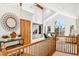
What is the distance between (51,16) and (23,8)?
556mm

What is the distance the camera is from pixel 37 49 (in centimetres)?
190

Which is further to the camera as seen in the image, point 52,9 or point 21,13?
point 52,9

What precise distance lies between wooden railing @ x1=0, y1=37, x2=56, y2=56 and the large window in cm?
14

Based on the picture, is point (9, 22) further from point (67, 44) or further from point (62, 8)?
point (67, 44)

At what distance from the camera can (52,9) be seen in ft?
6.20

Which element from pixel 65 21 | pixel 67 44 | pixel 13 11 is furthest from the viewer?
pixel 67 44

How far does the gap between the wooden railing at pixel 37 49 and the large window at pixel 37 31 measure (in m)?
0.14

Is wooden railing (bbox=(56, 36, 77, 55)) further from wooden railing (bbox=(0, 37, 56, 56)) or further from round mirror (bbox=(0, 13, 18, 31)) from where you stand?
round mirror (bbox=(0, 13, 18, 31))

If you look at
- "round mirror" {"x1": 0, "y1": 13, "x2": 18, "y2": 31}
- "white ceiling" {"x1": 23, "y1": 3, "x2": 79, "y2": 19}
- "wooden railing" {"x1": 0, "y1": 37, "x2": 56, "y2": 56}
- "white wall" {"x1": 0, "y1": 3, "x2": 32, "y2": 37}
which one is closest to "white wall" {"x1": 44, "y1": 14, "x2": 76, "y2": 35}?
"white ceiling" {"x1": 23, "y1": 3, "x2": 79, "y2": 19}

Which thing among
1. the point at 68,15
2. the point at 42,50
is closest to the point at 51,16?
the point at 68,15

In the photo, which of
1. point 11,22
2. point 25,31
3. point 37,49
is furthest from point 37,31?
point 11,22

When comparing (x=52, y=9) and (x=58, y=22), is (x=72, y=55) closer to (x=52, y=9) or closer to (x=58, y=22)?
(x=58, y=22)

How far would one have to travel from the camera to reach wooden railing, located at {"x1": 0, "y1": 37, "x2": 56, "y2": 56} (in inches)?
69.9

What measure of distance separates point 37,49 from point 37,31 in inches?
14.1
